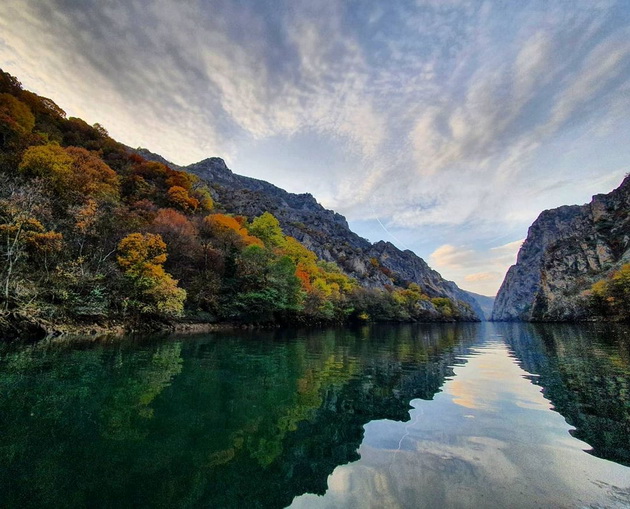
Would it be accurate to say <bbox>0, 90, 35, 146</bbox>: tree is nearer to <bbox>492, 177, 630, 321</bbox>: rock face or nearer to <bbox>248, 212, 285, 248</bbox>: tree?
<bbox>248, 212, 285, 248</bbox>: tree

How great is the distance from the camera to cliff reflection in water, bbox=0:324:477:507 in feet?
15.3

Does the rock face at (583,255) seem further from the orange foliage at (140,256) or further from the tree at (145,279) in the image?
the orange foliage at (140,256)

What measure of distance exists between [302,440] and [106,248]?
35924 mm

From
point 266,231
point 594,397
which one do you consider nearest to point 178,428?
point 594,397

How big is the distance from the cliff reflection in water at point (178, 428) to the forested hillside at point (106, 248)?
49.4 feet

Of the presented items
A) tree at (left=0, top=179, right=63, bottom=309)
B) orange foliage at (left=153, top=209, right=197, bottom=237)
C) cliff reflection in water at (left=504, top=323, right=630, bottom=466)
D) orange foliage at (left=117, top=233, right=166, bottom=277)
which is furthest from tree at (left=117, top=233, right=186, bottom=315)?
cliff reflection in water at (left=504, top=323, right=630, bottom=466)

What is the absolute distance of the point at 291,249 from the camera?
267ft

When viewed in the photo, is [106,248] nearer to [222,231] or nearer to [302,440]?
[222,231]

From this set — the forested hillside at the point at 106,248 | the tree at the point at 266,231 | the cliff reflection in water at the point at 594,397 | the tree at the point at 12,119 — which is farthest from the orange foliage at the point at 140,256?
the tree at the point at 266,231

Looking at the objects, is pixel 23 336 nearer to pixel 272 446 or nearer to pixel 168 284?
pixel 168 284

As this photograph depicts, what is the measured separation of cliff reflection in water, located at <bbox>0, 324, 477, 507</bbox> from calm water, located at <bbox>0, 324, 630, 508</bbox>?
0.04 m

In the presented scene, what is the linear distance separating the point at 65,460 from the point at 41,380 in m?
7.43

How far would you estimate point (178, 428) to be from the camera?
7.04m

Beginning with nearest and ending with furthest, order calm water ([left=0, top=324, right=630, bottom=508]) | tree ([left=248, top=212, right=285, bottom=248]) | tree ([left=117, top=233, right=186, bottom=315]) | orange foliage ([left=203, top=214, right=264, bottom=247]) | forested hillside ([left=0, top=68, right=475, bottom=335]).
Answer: calm water ([left=0, top=324, right=630, bottom=508]) → forested hillside ([left=0, top=68, right=475, bottom=335]) → tree ([left=117, top=233, right=186, bottom=315]) → orange foliage ([left=203, top=214, right=264, bottom=247]) → tree ([left=248, top=212, right=285, bottom=248])
